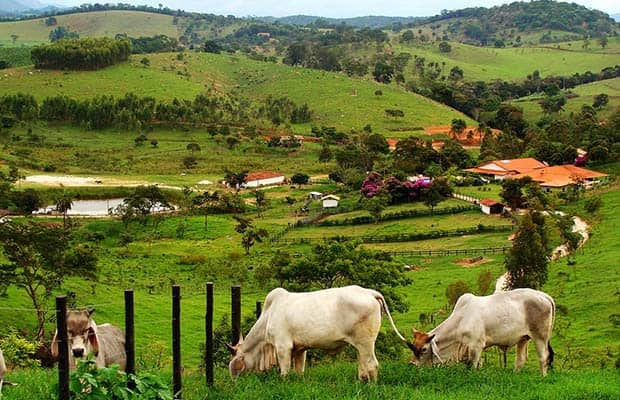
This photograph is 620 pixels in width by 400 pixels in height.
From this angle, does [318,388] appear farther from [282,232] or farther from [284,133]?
[284,133]

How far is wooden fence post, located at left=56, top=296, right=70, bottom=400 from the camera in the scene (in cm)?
845

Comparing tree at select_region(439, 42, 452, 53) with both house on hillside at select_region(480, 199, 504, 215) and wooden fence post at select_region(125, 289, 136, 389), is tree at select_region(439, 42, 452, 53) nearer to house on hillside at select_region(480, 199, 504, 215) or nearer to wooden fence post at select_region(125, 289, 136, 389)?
house on hillside at select_region(480, 199, 504, 215)

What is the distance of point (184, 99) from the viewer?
398ft

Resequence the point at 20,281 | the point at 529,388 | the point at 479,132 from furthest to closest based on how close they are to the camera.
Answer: the point at 479,132 < the point at 20,281 < the point at 529,388

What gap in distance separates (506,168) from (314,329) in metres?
64.7

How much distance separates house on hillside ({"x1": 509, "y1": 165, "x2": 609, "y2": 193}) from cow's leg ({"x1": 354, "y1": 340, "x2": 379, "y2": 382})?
53.5 m

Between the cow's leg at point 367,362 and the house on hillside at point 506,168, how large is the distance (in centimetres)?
6224

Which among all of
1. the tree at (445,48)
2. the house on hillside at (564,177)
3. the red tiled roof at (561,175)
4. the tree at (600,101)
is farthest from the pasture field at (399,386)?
the tree at (445,48)

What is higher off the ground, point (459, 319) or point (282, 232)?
point (459, 319)

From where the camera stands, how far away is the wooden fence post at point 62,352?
8.45m

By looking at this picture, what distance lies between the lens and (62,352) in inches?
339

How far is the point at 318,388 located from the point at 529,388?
327 centimetres

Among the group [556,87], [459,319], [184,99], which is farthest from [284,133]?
→ [459,319]

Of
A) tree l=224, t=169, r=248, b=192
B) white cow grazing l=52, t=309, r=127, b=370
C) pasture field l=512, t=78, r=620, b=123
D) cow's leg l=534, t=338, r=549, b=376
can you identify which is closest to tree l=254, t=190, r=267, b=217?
tree l=224, t=169, r=248, b=192
